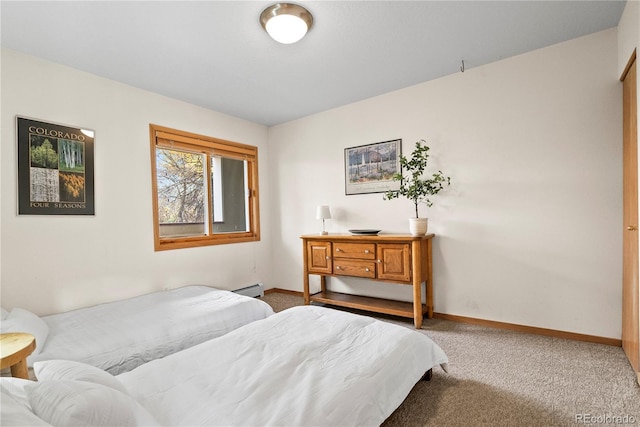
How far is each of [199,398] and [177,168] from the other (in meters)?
3.05

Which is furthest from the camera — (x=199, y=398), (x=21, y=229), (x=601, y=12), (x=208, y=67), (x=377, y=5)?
(x=208, y=67)

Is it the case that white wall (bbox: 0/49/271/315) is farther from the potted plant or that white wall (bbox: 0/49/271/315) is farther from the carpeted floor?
the carpeted floor

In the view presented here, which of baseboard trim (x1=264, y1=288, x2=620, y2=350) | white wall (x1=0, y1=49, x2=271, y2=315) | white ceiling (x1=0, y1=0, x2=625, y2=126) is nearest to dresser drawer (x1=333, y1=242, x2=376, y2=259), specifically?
baseboard trim (x1=264, y1=288, x2=620, y2=350)

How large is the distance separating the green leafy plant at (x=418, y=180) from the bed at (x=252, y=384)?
5.51ft

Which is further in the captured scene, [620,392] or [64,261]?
[64,261]

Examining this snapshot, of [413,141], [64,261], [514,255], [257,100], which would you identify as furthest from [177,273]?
[514,255]

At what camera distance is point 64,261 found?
2686 millimetres

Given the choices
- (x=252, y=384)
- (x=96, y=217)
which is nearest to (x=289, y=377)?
(x=252, y=384)

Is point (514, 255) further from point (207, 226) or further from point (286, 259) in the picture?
point (207, 226)

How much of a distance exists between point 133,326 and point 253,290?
206 cm

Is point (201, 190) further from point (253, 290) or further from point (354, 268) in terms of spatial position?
point (354, 268)

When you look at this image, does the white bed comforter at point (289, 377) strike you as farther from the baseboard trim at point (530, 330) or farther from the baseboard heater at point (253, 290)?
the baseboard heater at point (253, 290)

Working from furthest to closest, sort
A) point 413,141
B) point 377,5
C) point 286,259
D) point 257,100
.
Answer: point 286,259
point 257,100
point 413,141
point 377,5

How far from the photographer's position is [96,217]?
2.90 m
